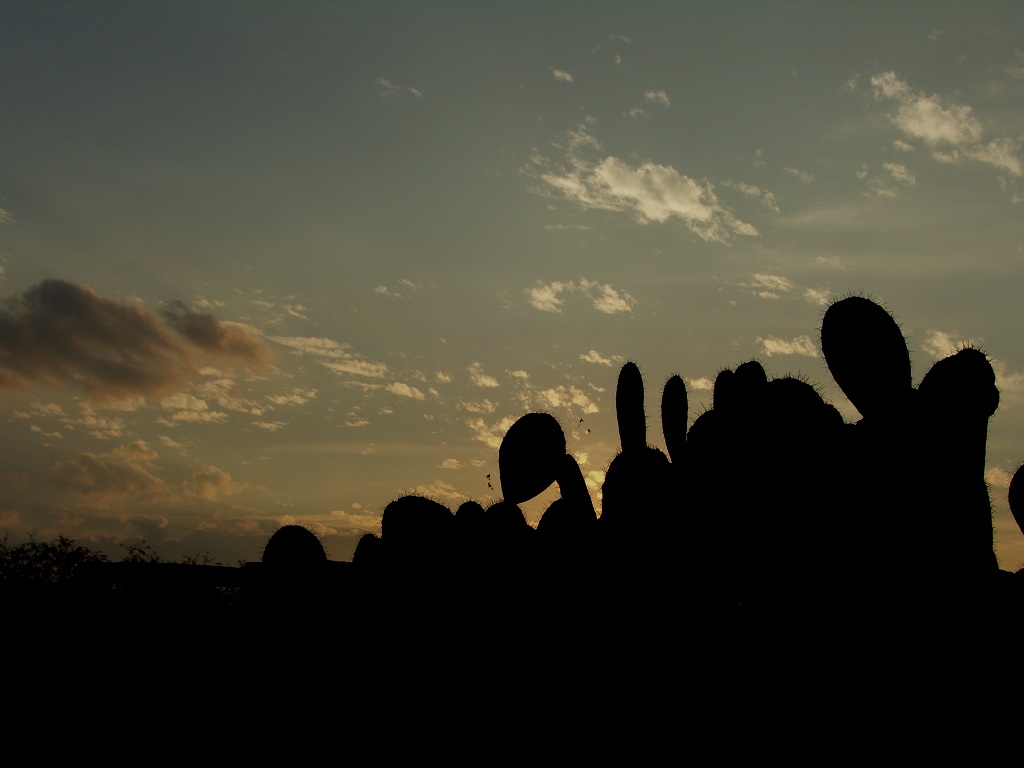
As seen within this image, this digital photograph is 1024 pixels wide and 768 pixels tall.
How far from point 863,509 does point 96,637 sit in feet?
8.64

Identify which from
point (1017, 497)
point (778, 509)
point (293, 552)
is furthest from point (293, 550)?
point (1017, 497)

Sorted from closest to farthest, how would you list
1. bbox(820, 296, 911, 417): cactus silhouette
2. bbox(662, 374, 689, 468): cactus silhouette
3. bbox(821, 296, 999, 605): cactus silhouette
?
bbox(821, 296, 999, 605): cactus silhouette, bbox(820, 296, 911, 417): cactus silhouette, bbox(662, 374, 689, 468): cactus silhouette

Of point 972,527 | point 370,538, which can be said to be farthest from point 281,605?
point 972,527

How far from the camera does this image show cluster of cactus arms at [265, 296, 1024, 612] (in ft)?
7.86

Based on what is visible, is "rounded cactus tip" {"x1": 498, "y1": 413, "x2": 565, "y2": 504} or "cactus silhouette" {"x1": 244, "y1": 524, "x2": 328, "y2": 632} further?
"rounded cactus tip" {"x1": 498, "y1": 413, "x2": 565, "y2": 504}

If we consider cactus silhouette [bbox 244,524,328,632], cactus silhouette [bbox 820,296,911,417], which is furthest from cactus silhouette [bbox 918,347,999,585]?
cactus silhouette [bbox 244,524,328,632]

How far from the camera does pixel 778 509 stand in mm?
2609

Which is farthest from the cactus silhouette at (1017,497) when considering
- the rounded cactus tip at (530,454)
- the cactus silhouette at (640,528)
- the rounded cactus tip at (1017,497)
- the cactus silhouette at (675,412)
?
the cactus silhouette at (675,412)

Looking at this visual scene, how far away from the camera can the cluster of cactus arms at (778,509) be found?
7.86ft

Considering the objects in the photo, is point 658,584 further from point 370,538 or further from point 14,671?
point 14,671

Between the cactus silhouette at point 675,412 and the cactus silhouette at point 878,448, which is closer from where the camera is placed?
the cactus silhouette at point 878,448

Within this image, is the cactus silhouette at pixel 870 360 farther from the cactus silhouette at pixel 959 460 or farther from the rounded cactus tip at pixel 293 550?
the rounded cactus tip at pixel 293 550

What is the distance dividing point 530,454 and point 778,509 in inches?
38.0

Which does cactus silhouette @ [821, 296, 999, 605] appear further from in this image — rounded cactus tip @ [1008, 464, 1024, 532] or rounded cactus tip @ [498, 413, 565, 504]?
rounded cactus tip @ [498, 413, 565, 504]
